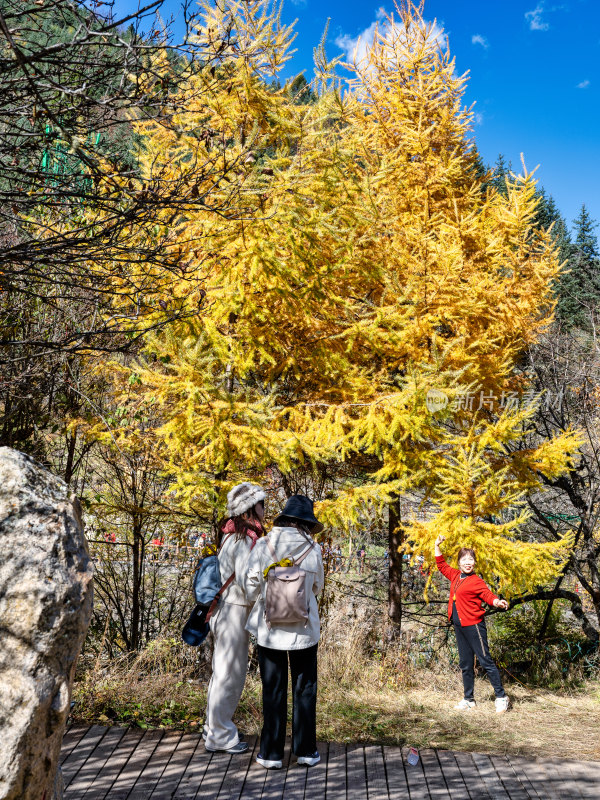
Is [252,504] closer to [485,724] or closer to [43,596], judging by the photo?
[43,596]

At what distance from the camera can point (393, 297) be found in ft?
22.4

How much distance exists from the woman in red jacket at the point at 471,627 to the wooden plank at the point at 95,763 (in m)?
3.16

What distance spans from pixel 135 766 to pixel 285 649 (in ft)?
4.06

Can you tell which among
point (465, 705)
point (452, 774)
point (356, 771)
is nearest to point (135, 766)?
point (356, 771)

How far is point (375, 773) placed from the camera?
4.20 metres

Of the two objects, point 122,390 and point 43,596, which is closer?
point 43,596

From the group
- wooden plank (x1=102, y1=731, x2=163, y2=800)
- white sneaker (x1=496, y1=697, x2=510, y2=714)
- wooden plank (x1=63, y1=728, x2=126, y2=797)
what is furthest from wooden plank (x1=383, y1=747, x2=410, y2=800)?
white sneaker (x1=496, y1=697, x2=510, y2=714)

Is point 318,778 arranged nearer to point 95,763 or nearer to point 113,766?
point 113,766

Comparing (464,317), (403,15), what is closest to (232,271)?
(464,317)

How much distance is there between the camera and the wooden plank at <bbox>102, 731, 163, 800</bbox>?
3.89 metres

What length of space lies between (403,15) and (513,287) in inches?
150

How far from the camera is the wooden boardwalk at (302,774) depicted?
3918 millimetres

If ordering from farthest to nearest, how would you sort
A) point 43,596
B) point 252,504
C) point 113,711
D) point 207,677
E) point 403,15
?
point 403,15 → point 207,677 → point 113,711 → point 252,504 → point 43,596

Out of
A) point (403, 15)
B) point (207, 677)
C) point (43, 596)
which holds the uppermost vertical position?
point (403, 15)
